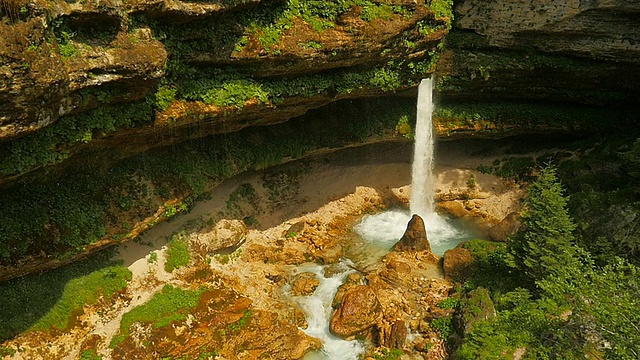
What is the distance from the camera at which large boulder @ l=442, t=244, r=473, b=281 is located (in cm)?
2011

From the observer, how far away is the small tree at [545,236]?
1619 centimetres

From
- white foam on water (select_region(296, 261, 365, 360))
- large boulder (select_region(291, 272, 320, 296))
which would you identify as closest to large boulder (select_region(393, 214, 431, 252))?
white foam on water (select_region(296, 261, 365, 360))

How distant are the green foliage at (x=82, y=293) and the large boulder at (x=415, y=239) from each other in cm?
1225

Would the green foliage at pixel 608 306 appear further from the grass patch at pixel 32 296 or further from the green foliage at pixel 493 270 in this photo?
the grass patch at pixel 32 296

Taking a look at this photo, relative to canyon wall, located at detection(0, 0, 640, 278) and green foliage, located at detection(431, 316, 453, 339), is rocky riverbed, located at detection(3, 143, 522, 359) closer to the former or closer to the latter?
green foliage, located at detection(431, 316, 453, 339)

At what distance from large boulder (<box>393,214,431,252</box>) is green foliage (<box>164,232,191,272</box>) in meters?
9.80

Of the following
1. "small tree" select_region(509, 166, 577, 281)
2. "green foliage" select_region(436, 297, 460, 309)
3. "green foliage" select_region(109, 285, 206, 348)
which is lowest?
"green foliage" select_region(436, 297, 460, 309)

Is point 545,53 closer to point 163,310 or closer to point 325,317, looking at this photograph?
point 325,317

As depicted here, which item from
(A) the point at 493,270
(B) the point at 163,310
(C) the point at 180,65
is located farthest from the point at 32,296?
(A) the point at 493,270

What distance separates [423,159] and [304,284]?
1070 cm

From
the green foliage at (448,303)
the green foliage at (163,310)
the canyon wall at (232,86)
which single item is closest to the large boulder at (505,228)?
the canyon wall at (232,86)

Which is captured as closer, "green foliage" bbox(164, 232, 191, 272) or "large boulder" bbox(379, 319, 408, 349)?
"large boulder" bbox(379, 319, 408, 349)

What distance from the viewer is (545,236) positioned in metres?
16.6

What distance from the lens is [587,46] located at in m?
22.2
